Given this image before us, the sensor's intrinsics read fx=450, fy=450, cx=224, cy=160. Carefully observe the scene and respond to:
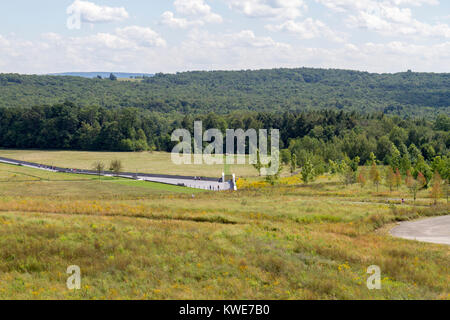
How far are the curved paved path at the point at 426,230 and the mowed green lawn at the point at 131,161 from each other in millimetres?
57737

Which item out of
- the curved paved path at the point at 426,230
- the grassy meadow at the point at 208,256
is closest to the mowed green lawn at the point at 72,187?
the grassy meadow at the point at 208,256

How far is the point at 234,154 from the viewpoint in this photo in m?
139

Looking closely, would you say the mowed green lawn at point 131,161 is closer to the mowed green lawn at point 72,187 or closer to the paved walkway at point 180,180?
the paved walkway at point 180,180

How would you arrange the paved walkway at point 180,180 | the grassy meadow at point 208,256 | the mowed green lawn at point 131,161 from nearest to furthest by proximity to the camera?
1. the grassy meadow at point 208,256
2. the paved walkway at point 180,180
3. the mowed green lawn at point 131,161

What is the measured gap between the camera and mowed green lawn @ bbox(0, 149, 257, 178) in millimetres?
101375

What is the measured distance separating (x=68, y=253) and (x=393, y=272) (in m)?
16.3

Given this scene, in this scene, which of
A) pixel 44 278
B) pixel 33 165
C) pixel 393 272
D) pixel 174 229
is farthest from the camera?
pixel 33 165

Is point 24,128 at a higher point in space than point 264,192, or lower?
higher

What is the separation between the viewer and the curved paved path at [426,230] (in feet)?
100

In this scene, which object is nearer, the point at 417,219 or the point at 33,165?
the point at 417,219

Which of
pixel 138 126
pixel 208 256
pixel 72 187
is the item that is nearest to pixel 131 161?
pixel 138 126
